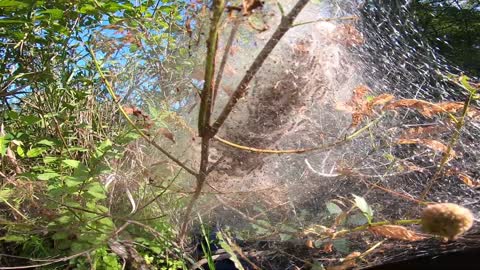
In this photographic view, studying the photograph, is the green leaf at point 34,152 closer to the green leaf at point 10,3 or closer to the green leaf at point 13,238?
the green leaf at point 13,238

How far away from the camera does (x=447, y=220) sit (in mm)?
646

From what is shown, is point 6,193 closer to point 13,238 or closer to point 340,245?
point 13,238

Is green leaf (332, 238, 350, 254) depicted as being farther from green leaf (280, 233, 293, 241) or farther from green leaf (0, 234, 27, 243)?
green leaf (0, 234, 27, 243)

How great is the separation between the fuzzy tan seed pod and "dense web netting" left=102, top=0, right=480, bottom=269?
0.40 m

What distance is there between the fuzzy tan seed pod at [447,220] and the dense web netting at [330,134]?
0.40m

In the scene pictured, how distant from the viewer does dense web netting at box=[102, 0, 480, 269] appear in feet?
3.62

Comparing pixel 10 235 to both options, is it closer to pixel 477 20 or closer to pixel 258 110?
pixel 258 110

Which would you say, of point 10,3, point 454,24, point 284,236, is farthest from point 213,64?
point 454,24

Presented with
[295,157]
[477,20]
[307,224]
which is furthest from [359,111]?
[477,20]

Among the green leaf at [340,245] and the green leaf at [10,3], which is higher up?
the green leaf at [10,3]

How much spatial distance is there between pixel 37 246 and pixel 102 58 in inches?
26.8

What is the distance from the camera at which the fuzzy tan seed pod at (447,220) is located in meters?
0.64

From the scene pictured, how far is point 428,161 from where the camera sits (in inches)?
60.8

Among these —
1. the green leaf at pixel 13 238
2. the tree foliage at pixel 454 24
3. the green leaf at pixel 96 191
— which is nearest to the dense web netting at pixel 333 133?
the green leaf at pixel 96 191
